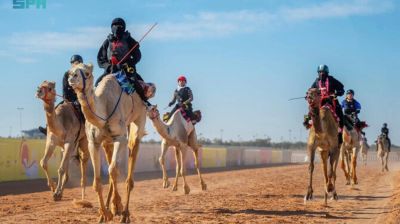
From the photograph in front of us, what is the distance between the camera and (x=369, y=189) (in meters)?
21.9

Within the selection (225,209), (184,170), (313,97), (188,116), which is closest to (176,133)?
(188,116)

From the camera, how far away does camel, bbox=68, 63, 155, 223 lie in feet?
36.3

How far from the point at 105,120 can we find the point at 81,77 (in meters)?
0.94

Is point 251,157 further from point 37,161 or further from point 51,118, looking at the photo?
point 51,118

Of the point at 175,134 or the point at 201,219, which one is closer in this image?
the point at 201,219

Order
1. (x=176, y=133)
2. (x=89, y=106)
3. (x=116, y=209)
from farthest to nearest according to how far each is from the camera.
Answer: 1. (x=176, y=133)
2. (x=116, y=209)
3. (x=89, y=106)

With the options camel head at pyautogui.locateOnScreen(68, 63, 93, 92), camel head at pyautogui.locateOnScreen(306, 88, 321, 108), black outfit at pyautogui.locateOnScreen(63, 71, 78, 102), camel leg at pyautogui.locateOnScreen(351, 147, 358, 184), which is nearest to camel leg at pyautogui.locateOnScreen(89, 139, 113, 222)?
camel head at pyautogui.locateOnScreen(68, 63, 93, 92)

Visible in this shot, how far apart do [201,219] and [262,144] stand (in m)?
163

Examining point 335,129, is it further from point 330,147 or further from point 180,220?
point 180,220

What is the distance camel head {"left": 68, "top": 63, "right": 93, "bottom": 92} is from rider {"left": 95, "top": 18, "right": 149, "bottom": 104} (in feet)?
5.70

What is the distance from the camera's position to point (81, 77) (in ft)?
35.7

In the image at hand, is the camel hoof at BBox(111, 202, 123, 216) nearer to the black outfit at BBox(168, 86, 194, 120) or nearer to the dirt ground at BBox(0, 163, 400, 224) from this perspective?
the dirt ground at BBox(0, 163, 400, 224)

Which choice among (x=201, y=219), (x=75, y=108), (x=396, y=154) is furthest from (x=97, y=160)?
(x=396, y=154)

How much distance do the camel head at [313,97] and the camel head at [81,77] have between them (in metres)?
6.19
